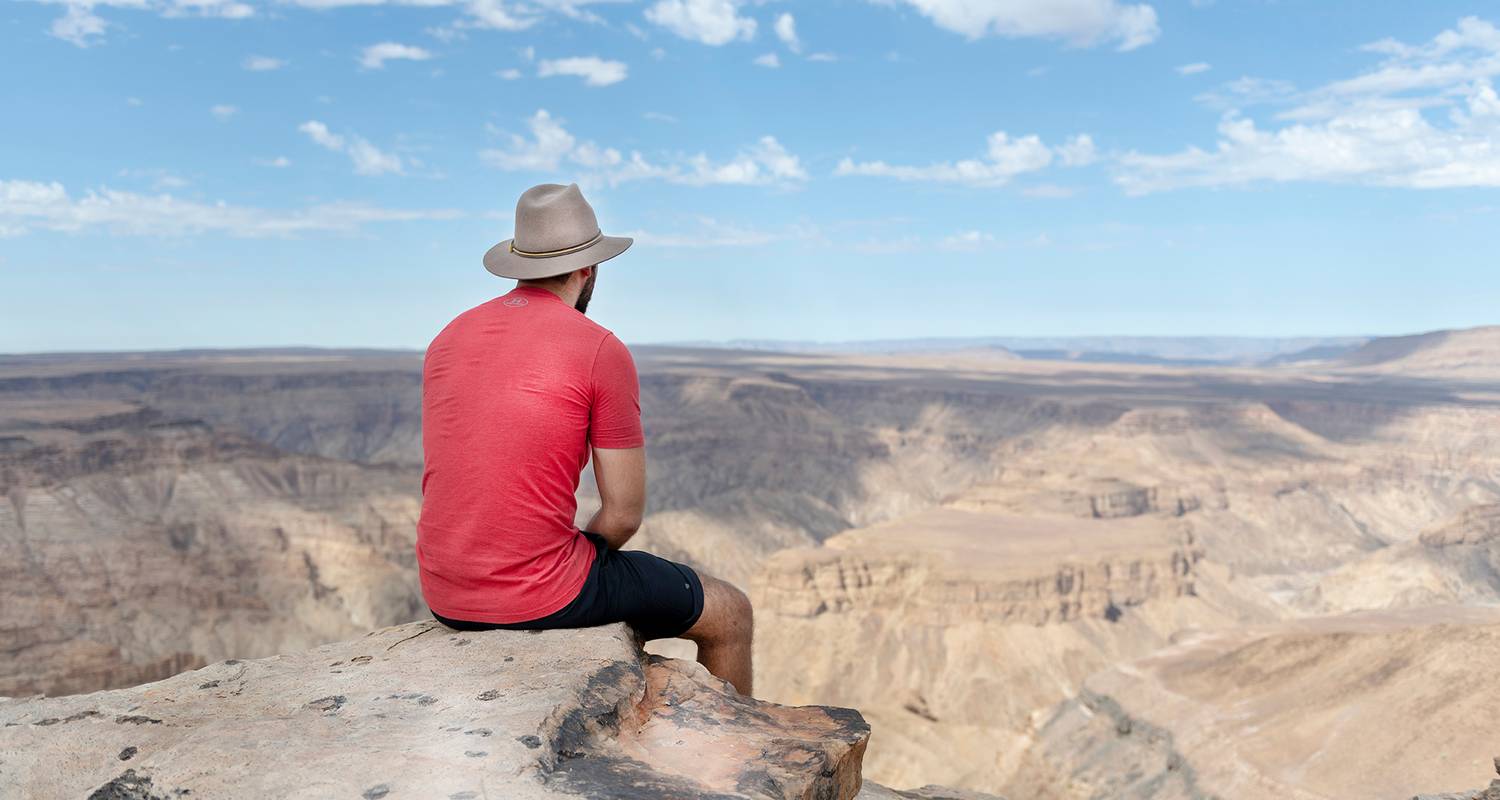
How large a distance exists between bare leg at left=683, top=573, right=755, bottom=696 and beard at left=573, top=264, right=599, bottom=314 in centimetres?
135

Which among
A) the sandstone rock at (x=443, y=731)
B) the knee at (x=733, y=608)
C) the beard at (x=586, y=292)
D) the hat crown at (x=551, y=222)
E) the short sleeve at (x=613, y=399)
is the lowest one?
the sandstone rock at (x=443, y=731)

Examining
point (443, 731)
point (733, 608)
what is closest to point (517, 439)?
point (443, 731)

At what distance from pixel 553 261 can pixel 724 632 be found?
1.85 metres

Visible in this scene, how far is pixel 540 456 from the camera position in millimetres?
4496

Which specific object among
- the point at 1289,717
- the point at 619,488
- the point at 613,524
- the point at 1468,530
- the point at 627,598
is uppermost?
the point at 619,488

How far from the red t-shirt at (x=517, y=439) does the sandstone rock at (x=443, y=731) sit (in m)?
0.34

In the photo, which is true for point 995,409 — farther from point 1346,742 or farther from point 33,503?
point 1346,742

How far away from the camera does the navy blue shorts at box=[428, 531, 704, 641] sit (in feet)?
15.8

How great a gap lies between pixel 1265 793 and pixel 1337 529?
7937 cm

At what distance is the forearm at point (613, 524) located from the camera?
4.78m

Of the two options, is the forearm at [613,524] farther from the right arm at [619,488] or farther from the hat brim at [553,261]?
the hat brim at [553,261]

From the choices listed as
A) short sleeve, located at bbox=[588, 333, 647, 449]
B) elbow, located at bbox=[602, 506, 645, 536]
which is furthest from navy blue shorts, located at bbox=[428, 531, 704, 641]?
short sleeve, located at bbox=[588, 333, 647, 449]

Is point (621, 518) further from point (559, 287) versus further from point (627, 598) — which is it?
point (559, 287)

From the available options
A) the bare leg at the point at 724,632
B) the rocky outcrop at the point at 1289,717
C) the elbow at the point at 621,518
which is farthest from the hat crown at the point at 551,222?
the rocky outcrop at the point at 1289,717
